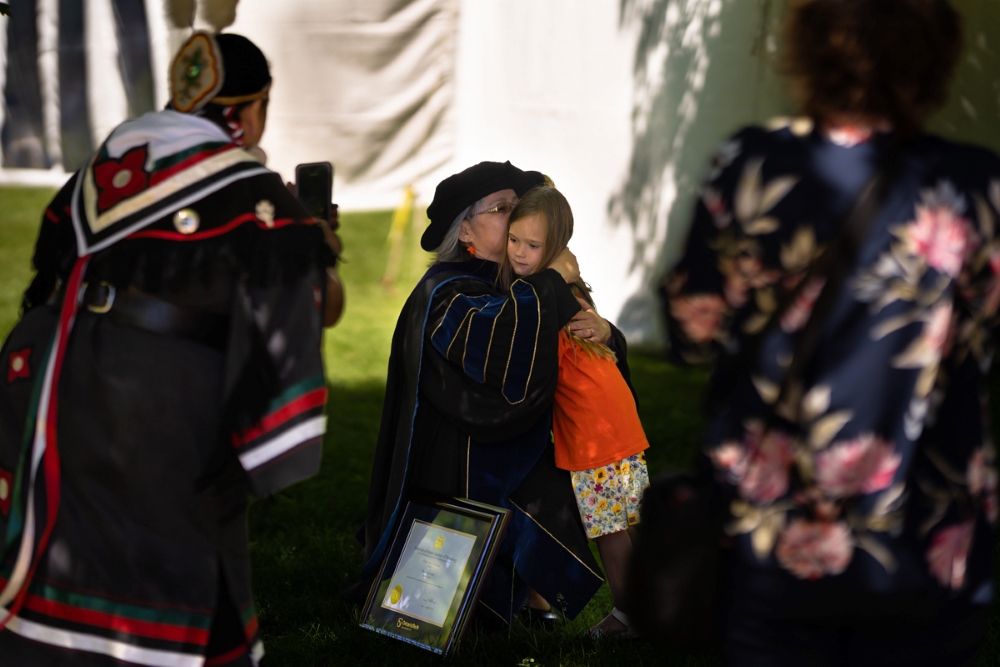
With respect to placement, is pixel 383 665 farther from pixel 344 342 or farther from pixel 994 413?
pixel 344 342

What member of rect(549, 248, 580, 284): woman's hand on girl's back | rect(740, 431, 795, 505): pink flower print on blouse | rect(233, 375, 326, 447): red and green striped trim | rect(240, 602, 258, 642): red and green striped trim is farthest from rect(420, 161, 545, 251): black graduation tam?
rect(740, 431, 795, 505): pink flower print on blouse

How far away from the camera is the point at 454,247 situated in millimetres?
3512

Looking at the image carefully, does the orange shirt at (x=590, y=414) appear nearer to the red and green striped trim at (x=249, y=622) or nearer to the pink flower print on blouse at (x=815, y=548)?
the red and green striped trim at (x=249, y=622)

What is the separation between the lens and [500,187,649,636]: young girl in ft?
11.1

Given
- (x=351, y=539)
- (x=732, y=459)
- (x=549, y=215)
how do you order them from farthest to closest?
(x=351, y=539) → (x=549, y=215) → (x=732, y=459)

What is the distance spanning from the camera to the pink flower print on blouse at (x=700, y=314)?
177 centimetres

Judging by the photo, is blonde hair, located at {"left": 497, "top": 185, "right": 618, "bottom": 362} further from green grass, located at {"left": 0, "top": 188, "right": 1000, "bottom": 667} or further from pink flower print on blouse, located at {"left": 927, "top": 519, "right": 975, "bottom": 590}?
pink flower print on blouse, located at {"left": 927, "top": 519, "right": 975, "bottom": 590}

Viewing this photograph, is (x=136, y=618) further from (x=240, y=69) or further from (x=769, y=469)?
(x=769, y=469)

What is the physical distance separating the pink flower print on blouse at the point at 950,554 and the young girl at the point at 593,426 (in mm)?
1768

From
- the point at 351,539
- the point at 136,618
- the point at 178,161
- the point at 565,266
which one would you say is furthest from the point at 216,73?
the point at 351,539

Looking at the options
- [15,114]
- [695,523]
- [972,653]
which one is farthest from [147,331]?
[15,114]

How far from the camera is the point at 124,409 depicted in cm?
222

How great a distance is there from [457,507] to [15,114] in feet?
26.0

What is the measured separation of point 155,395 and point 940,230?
1.60m
